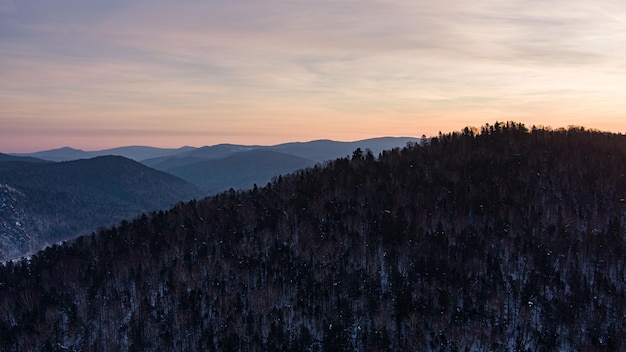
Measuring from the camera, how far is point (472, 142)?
6624 inches

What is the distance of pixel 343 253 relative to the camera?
391ft

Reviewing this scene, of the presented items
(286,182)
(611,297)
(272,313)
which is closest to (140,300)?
(272,313)

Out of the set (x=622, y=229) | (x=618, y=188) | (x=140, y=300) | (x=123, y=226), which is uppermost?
(x=618, y=188)

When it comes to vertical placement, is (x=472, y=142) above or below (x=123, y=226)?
above

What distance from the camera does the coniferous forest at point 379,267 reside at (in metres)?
91.2

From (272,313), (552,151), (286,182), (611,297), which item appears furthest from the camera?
(286,182)

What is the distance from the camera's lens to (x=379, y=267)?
11169cm

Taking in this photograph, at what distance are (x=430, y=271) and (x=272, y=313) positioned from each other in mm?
38073

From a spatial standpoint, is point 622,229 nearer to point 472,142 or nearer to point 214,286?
point 472,142

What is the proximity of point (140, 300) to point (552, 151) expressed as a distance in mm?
136570

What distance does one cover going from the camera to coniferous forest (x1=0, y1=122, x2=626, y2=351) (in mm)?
91188

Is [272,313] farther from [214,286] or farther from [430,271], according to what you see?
[430,271]

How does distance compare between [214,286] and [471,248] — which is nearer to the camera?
[471,248]

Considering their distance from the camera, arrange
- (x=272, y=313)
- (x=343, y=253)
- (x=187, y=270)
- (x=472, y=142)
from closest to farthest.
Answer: (x=272, y=313) → (x=343, y=253) → (x=187, y=270) → (x=472, y=142)
